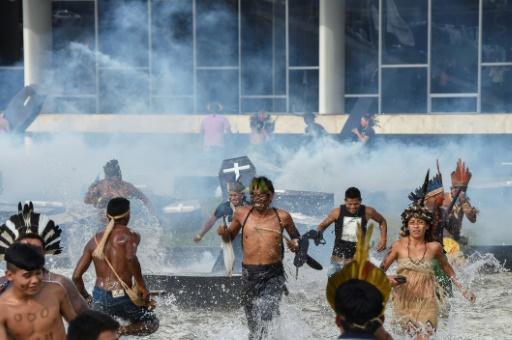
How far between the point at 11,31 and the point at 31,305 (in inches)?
970

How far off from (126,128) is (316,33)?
514 centimetres

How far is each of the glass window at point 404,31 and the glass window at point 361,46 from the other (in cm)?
25

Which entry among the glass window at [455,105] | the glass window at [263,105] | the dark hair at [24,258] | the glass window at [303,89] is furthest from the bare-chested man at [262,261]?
the glass window at [263,105]

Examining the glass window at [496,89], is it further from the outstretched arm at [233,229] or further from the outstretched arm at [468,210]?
the outstretched arm at [233,229]

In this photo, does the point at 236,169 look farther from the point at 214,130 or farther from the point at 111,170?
the point at 214,130

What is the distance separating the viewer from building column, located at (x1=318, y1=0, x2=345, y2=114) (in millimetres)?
25656

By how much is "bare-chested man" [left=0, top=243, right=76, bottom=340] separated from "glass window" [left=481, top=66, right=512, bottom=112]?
2091cm

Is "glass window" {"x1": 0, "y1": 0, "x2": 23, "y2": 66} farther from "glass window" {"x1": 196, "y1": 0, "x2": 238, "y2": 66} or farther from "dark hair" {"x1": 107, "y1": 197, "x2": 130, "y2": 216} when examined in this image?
"dark hair" {"x1": 107, "y1": 197, "x2": 130, "y2": 216}

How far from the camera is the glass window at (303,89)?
88.5 feet

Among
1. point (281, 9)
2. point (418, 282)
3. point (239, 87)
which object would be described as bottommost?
point (418, 282)

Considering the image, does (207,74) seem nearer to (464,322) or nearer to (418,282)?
(464,322)

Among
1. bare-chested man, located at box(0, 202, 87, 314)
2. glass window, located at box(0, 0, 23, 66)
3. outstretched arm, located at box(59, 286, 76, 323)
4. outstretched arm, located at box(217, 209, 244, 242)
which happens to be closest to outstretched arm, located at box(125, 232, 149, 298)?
outstretched arm, located at box(217, 209, 244, 242)

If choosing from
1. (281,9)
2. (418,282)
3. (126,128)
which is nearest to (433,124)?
(281,9)

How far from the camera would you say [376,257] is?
13742 millimetres
